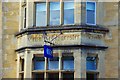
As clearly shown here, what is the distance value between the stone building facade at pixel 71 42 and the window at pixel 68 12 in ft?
0.15

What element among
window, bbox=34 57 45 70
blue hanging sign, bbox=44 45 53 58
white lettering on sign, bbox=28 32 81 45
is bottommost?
window, bbox=34 57 45 70

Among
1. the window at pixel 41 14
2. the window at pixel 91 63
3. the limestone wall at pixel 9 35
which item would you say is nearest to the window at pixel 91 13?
the window at pixel 91 63

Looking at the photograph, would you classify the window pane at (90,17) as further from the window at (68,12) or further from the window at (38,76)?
the window at (38,76)

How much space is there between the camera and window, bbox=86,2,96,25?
22.1 metres

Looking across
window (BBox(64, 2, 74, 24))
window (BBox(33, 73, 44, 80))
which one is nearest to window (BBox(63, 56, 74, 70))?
window (BBox(33, 73, 44, 80))

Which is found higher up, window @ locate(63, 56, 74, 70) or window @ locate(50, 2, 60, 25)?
window @ locate(50, 2, 60, 25)

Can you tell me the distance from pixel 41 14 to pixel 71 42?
1.98 m

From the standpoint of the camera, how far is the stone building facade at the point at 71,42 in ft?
70.7

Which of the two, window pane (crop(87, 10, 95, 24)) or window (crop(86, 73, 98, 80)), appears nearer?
window (crop(86, 73, 98, 80))

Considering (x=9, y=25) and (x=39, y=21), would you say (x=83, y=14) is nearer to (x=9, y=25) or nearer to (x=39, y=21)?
(x=39, y=21)

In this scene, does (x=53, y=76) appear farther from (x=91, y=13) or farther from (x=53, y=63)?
(x=91, y=13)

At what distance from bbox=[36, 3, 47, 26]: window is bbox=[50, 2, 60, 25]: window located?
33 centimetres

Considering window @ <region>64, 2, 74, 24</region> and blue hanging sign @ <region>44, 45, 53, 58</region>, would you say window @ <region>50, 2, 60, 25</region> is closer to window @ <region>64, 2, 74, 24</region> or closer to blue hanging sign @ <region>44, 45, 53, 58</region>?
window @ <region>64, 2, 74, 24</region>

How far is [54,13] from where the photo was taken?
22219 millimetres
